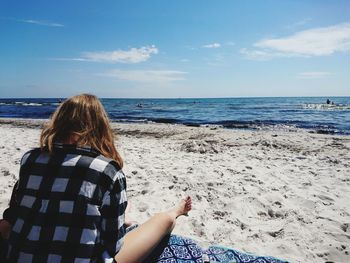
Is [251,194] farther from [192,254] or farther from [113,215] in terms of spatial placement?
[113,215]

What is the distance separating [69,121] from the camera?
2.05m

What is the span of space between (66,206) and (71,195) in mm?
67

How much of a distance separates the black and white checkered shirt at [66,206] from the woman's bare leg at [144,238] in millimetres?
260

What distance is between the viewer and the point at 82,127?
2043 millimetres

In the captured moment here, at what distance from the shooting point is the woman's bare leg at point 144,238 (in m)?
2.17

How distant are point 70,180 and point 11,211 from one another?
2.41 ft

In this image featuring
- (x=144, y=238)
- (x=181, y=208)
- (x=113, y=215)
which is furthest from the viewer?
(x=181, y=208)

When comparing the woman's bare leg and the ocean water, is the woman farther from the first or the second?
the ocean water

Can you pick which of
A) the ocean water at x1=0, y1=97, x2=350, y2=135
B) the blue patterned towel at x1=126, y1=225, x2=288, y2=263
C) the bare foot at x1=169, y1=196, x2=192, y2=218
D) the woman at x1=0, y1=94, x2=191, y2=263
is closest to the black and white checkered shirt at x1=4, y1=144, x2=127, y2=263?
the woman at x1=0, y1=94, x2=191, y2=263

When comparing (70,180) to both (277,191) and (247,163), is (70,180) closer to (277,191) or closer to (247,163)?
(277,191)

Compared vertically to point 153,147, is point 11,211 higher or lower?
higher

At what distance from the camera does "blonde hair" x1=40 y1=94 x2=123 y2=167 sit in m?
1.98

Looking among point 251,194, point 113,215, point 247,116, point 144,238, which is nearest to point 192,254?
point 144,238

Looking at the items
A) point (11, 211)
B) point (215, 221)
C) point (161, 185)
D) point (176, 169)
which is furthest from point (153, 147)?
point (11, 211)
